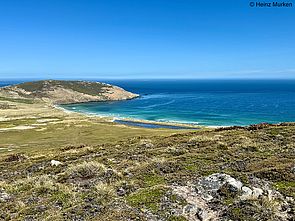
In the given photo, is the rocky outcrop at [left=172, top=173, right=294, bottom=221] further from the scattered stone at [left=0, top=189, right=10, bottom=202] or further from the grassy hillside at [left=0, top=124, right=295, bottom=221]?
the scattered stone at [left=0, top=189, right=10, bottom=202]

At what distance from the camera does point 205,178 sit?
16.5 metres

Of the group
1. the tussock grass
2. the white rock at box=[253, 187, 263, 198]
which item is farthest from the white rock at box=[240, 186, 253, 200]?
the tussock grass

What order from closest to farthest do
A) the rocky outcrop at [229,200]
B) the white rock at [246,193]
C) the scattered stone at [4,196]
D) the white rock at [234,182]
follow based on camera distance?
the rocky outcrop at [229,200], the white rock at [246,193], the white rock at [234,182], the scattered stone at [4,196]

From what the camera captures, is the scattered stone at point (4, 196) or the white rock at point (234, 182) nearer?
the white rock at point (234, 182)

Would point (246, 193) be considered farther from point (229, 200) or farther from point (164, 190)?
point (164, 190)

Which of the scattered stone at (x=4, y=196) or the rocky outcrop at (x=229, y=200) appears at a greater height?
the rocky outcrop at (x=229, y=200)

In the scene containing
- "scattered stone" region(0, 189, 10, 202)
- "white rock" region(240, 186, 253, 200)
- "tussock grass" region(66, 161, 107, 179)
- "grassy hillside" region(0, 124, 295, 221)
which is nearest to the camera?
"grassy hillside" region(0, 124, 295, 221)

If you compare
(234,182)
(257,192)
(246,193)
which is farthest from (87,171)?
(257,192)

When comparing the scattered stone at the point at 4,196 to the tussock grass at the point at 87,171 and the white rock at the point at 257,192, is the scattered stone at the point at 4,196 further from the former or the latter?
the white rock at the point at 257,192

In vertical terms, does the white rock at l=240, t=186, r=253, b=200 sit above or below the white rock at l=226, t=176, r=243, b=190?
below

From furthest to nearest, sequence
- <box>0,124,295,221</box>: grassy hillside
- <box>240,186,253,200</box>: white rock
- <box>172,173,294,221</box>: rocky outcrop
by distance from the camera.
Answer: <box>240,186,253,200</box>: white rock < <box>0,124,295,221</box>: grassy hillside < <box>172,173,294,221</box>: rocky outcrop

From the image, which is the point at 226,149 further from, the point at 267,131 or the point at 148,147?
the point at 267,131

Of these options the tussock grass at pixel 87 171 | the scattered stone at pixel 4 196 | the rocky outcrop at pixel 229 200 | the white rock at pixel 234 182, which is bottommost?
the scattered stone at pixel 4 196

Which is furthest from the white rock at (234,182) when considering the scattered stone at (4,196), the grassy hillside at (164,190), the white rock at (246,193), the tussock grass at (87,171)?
the scattered stone at (4,196)
